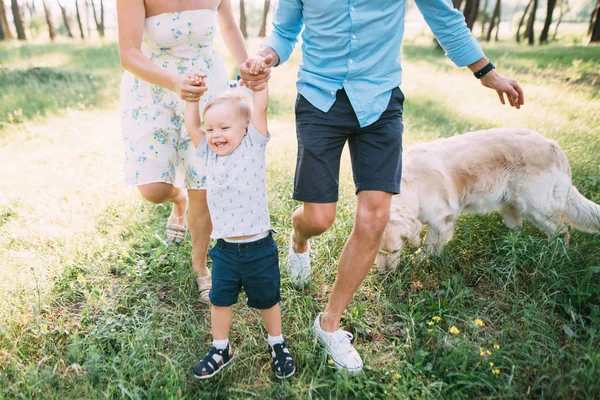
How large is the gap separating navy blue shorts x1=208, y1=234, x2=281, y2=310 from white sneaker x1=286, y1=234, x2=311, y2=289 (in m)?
0.81

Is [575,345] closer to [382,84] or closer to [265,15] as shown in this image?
[382,84]

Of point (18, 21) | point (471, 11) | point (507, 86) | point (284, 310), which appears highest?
point (507, 86)

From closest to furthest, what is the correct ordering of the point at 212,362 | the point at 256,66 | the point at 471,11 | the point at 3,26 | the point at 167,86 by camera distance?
the point at 256,66
the point at 212,362
the point at 167,86
the point at 3,26
the point at 471,11

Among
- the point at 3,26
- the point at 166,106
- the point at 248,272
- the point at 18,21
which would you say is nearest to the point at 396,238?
the point at 248,272

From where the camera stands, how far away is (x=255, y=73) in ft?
7.47

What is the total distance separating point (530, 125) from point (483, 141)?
3070 mm

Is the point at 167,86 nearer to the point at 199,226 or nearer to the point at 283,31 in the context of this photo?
the point at 283,31

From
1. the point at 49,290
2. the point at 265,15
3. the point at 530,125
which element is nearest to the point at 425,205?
the point at 49,290

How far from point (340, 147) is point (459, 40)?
0.94 metres

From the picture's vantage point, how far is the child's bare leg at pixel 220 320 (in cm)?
247

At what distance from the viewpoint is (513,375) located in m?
2.38

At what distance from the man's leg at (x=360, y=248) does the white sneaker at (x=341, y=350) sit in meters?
0.05

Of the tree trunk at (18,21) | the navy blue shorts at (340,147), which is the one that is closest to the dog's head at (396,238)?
the navy blue shorts at (340,147)

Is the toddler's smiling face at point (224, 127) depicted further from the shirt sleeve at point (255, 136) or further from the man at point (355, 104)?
the man at point (355, 104)
